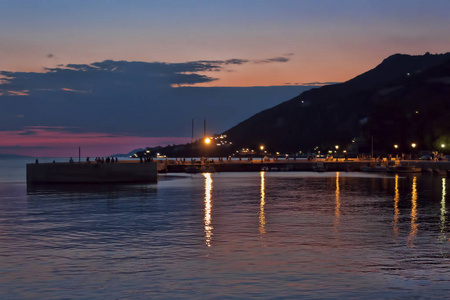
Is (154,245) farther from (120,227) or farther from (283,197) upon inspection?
(283,197)

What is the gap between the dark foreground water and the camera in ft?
74.9

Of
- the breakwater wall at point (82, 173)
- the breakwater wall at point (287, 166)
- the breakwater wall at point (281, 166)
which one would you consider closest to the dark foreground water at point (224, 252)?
the breakwater wall at point (82, 173)

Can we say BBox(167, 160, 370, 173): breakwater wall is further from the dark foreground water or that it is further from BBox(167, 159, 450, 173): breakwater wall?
the dark foreground water

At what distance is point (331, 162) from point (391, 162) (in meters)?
18.2

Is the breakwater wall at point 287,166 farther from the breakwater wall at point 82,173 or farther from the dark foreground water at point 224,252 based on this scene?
the dark foreground water at point 224,252

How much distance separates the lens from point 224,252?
31297mm

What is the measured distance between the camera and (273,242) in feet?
114

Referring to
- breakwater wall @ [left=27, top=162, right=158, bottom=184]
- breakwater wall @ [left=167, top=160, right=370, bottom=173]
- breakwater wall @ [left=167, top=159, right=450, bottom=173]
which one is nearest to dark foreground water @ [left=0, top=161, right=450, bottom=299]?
breakwater wall @ [left=27, top=162, right=158, bottom=184]

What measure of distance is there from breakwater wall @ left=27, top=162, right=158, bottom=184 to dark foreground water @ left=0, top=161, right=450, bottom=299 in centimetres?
4185

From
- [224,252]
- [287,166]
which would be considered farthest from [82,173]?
[287,166]

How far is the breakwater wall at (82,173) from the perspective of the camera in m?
100

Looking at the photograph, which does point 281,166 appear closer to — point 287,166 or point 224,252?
point 287,166

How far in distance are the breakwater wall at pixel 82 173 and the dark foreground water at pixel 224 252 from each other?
41.8 meters

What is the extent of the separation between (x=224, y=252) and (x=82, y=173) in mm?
75223
